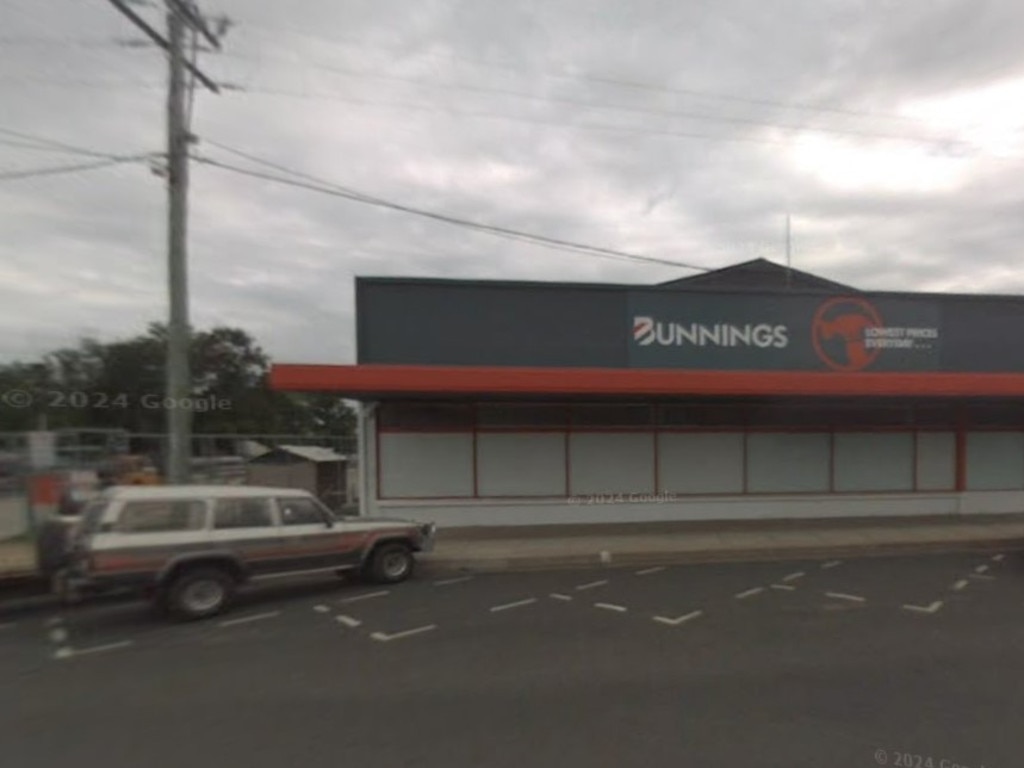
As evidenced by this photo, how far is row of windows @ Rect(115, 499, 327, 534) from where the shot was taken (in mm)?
7664

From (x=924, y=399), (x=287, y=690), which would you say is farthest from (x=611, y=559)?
(x=924, y=399)

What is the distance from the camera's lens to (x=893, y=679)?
17.5ft

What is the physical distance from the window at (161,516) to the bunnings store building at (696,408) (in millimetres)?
4823

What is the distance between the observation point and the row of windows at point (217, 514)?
766cm

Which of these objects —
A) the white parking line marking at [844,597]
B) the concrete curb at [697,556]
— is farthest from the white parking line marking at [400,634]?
the white parking line marking at [844,597]

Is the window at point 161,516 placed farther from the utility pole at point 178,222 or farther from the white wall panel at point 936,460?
the white wall panel at point 936,460

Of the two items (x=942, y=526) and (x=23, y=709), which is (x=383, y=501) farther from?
(x=942, y=526)

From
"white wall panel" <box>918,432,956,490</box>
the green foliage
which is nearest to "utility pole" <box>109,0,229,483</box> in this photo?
the green foliage

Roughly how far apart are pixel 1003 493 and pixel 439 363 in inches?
523

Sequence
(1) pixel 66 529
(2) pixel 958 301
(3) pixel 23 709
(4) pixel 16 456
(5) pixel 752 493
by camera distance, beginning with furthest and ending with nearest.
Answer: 1. (2) pixel 958 301
2. (5) pixel 752 493
3. (4) pixel 16 456
4. (1) pixel 66 529
5. (3) pixel 23 709

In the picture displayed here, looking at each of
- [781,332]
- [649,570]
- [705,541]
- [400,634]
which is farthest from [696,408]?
[400,634]

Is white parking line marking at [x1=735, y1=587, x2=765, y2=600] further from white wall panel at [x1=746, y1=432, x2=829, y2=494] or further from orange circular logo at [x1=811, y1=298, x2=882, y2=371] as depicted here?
orange circular logo at [x1=811, y1=298, x2=882, y2=371]

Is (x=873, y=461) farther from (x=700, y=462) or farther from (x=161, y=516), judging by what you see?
(x=161, y=516)

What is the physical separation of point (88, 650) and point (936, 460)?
16485mm
